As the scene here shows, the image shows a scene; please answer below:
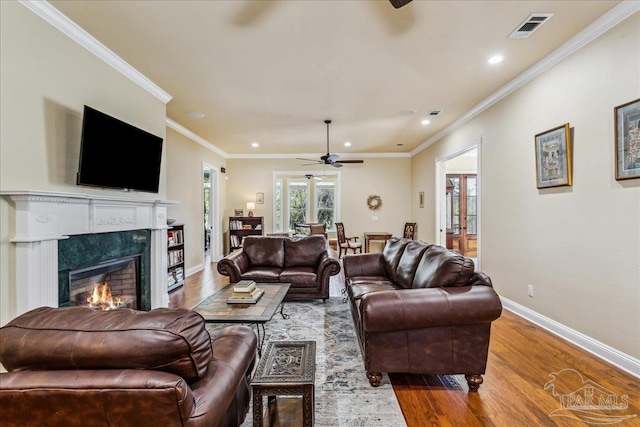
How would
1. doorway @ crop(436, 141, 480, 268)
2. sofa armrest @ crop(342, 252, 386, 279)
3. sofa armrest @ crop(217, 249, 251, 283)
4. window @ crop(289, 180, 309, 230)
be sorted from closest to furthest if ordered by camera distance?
sofa armrest @ crop(342, 252, 386, 279)
sofa armrest @ crop(217, 249, 251, 283)
doorway @ crop(436, 141, 480, 268)
window @ crop(289, 180, 309, 230)

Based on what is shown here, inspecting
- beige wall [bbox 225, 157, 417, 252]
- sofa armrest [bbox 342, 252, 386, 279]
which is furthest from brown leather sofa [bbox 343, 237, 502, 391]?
beige wall [bbox 225, 157, 417, 252]

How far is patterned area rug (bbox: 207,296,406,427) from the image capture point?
6.10 ft

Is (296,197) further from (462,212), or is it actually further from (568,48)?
(568,48)

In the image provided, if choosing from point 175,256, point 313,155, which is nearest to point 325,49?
point 175,256

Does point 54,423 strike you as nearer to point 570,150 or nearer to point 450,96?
point 570,150

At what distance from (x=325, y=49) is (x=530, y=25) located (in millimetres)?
Answer: 1794

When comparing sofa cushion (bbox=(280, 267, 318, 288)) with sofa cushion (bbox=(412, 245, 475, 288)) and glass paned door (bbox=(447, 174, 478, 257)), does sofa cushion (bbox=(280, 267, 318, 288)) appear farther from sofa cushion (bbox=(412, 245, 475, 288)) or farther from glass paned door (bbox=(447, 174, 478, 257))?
glass paned door (bbox=(447, 174, 478, 257))

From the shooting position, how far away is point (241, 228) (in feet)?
25.7

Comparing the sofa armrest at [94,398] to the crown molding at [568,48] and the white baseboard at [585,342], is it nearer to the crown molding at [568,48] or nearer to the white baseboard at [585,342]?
the white baseboard at [585,342]

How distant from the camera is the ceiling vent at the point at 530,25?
8.08 feet

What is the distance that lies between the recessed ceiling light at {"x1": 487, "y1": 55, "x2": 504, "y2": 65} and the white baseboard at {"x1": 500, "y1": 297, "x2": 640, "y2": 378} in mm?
2793

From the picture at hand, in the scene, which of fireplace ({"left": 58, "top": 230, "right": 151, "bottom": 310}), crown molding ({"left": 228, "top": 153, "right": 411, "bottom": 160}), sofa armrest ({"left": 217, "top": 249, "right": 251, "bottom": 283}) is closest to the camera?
fireplace ({"left": 58, "top": 230, "right": 151, "bottom": 310})

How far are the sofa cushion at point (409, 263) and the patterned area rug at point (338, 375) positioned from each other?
0.75 m

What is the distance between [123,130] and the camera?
310 centimetres
